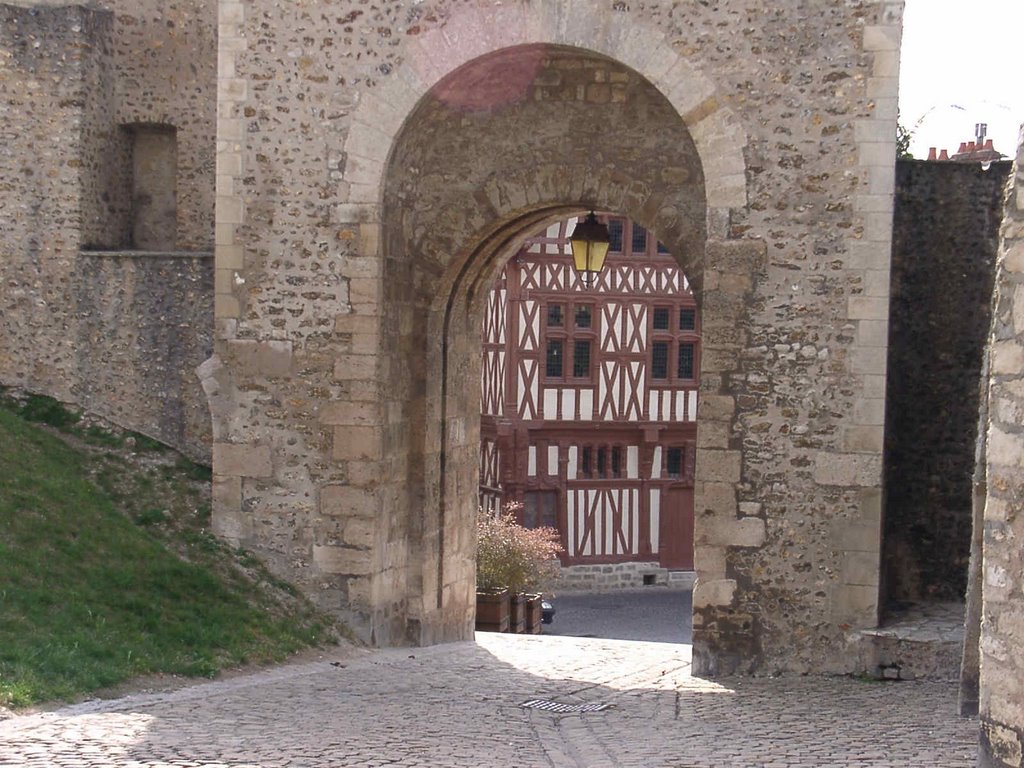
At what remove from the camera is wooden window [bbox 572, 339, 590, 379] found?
72.9ft

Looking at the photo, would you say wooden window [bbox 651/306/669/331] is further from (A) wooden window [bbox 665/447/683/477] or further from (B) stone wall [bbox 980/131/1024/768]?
(B) stone wall [bbox 980/131/1024/768]

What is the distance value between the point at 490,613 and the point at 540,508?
27.2ft

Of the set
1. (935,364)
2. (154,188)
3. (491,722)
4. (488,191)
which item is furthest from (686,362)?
(491,722)

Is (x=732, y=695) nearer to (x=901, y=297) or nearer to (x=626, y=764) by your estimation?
(x=626, y=764)

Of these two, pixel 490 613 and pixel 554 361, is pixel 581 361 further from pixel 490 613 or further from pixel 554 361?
pixel 490 613

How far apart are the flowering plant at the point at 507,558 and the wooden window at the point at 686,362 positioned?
622 cm

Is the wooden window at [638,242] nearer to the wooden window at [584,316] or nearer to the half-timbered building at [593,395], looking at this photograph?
the half-timbered building at [593,395]

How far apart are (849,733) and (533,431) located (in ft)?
49.7

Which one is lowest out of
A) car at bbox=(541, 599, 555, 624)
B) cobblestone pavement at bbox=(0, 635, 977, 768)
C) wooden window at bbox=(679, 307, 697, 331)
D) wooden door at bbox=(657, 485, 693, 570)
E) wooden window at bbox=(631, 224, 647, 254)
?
car at bbox=(541, 599, 555, 624)

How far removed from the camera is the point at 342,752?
6504 mm

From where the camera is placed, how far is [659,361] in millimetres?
22859

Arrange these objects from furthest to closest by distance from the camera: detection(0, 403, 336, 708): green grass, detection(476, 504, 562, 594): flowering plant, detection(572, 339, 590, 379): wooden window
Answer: detection(572, 339, 590, 379): wooden window → detection(476, 504, 562, 594): flowering plant → detection(0, 403, 336, 708): green grass

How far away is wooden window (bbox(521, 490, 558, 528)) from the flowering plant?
492cm

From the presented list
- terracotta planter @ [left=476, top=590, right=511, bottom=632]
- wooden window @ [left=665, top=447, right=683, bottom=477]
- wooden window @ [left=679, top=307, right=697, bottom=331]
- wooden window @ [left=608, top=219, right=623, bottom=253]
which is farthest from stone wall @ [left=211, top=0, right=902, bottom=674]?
wooden window @ [left=665, top=447, right=683, bottom=477]
